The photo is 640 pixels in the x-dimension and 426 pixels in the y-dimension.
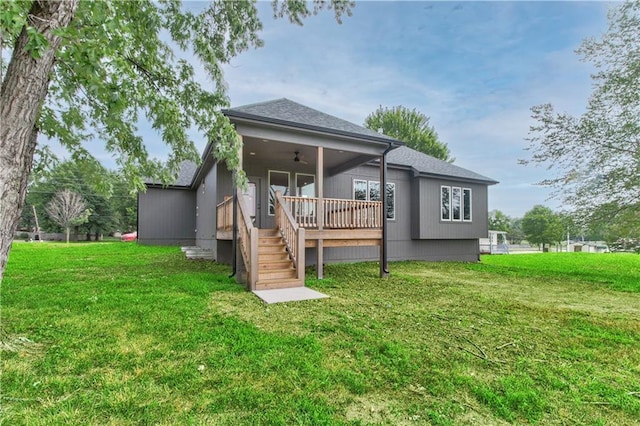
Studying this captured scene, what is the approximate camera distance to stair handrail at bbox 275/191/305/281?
6.48 metres

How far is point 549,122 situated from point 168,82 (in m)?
11.8

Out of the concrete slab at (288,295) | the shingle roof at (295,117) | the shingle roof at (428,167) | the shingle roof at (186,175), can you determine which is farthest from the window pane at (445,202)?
the shingle roof at (186,175)

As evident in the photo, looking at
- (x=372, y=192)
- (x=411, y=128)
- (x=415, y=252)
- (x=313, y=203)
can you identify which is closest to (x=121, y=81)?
(x=313, y=203)

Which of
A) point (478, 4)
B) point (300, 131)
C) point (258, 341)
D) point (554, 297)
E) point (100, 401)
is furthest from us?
point (478, 4)

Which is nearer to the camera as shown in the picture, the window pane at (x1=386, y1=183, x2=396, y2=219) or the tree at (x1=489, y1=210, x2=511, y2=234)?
the window pane at (x1=386, y1=183, x2=396, y2=219)

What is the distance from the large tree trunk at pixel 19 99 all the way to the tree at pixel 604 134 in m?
12.8

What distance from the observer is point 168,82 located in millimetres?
4633

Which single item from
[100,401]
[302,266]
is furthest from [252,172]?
[100,401]

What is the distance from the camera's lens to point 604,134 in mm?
9406

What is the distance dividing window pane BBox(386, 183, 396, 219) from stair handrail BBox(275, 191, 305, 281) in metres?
→ 5.74

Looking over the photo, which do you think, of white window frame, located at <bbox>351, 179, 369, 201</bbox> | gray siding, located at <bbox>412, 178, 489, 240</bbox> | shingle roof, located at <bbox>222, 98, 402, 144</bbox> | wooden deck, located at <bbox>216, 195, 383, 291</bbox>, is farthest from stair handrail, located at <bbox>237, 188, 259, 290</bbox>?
gray siding, located at <bbox>412, 178, 489, 240</bbox>

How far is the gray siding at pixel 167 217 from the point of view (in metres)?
15.3

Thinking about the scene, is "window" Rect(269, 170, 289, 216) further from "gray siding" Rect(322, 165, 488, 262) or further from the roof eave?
the roof eave

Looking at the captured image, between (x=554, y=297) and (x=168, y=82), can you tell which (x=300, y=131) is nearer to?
(x=168, y=82)
